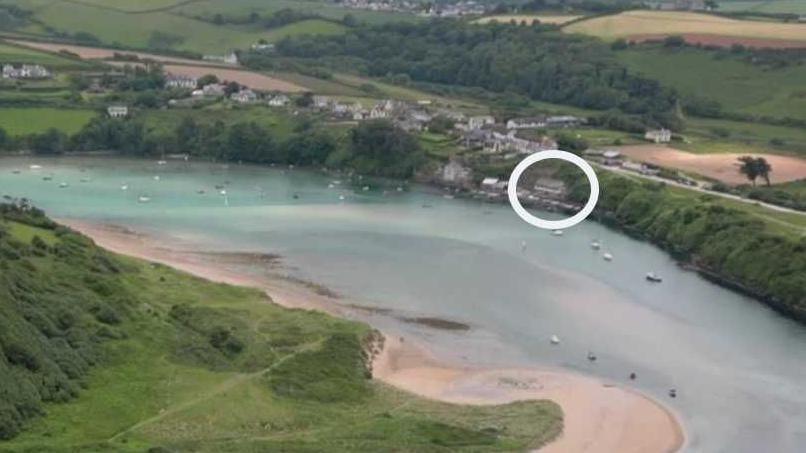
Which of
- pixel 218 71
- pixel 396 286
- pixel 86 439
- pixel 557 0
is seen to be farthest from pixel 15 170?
pixel 557 0

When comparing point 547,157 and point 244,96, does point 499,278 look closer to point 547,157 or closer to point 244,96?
point 547,157

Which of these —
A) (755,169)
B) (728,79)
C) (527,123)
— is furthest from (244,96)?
(755,169)

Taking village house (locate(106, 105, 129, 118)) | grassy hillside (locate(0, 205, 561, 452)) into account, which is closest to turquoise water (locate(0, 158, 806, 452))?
grassy hillside (locate(0, 205, 561, 452))

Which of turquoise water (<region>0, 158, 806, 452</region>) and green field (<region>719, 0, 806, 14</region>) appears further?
green field (<region>719, 0, 806, 14</region>)

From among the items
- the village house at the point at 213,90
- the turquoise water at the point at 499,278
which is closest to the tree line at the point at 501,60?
the village house at the point at 213,90

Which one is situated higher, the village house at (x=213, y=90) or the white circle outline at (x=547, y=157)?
the white circle outline at (x=547, y=157)

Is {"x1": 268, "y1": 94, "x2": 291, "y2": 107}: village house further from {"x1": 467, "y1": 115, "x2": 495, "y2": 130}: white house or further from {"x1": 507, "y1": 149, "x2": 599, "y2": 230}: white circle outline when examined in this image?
{"x1": 507, "y1": 149, "x2": 599, "y2": 230}: white circle outline

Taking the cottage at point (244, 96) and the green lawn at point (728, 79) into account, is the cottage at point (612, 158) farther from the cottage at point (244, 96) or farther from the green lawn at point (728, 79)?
the cottage at point (244, 96)
